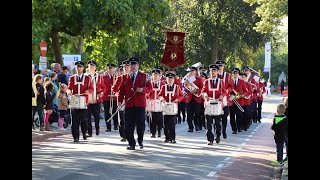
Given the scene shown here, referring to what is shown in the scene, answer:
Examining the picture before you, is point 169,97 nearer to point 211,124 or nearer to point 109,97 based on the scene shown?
point 211,124

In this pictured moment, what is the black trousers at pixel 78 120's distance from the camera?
19.8m

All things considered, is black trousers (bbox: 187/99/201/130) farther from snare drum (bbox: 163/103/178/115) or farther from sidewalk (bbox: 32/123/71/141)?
snare drum (bbox: 163/103/178/115)

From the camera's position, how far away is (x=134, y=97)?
58.2ft

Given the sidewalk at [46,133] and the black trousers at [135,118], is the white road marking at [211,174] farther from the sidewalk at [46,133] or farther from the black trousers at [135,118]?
the sidewalk at [46,133]

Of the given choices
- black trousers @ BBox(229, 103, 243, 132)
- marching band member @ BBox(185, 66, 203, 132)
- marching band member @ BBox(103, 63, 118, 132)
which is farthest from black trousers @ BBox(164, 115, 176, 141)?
marching band member @ BBox(185, 66, 203, 132)

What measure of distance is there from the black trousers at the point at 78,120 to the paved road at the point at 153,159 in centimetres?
30

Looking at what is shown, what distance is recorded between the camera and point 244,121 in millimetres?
25672

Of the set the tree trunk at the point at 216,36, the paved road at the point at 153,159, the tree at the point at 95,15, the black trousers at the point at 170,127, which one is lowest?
the paved road at the point at 153,159

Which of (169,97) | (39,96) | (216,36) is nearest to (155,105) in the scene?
(169,97)

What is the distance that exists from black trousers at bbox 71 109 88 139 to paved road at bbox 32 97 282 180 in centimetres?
30

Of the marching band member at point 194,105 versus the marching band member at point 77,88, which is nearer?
the marching band member at point 77,88

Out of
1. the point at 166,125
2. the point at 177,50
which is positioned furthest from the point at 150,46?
the point at 166,125

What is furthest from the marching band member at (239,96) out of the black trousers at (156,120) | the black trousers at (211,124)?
the black trousers at (211,124)
